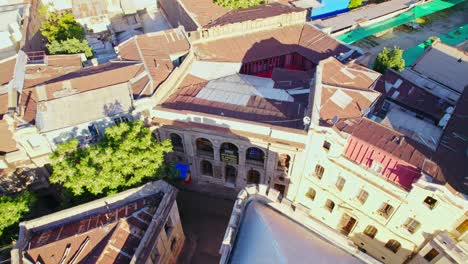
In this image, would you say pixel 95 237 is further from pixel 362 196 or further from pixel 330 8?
pixel 330 8

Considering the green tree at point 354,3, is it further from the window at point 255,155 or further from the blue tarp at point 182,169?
the blue tarp at point 182,169

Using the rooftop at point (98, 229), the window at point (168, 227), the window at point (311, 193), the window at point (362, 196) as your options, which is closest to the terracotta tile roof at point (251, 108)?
the window at point (311, 193)

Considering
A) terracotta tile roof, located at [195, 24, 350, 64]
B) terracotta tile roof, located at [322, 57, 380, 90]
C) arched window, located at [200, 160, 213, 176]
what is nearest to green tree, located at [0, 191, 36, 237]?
arched window, located at [200, 160, 213, 176]

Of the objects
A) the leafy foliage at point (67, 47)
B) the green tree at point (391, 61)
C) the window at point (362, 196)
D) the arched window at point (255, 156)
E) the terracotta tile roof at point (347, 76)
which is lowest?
the window at point (362, 196)

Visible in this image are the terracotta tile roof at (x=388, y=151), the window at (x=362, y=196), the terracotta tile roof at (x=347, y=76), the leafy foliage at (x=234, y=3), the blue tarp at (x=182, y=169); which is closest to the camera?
A: the terracotta tile roof at (x=388, y=151)

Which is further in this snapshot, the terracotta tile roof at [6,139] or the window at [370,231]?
the terracotta tile roof at [6,139]

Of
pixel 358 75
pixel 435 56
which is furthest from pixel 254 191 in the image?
pixel 435 56

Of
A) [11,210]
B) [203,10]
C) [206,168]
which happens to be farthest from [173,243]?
[203,10]
